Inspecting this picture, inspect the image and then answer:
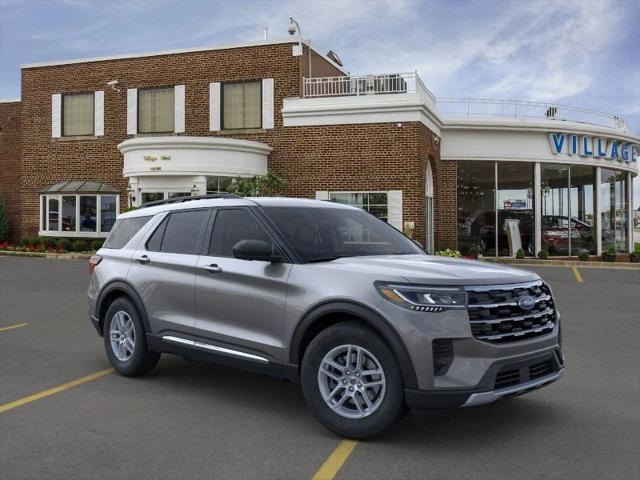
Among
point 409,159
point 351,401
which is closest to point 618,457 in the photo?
point 351,401

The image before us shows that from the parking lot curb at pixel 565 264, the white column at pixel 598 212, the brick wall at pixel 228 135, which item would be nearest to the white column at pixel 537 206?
the parking lot curb at pixel 565 264

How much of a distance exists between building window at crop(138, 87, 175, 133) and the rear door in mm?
19154

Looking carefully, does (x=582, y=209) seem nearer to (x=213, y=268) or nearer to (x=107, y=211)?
(x=107, y=211)

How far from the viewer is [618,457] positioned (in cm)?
423

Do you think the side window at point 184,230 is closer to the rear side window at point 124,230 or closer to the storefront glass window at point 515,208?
the rear side window at point 124,230

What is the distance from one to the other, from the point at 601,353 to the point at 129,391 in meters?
5.41

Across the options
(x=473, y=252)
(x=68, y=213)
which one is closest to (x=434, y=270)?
(x=473, y=252)

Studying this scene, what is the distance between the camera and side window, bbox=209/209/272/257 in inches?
213

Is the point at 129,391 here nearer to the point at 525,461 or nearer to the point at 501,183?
the point at 525,461

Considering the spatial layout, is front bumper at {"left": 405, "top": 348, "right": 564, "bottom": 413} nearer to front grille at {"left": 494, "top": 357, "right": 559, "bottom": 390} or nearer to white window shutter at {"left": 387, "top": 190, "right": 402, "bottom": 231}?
front grille at {"left": 494, "top": 357, "right": 559, "bottom": 390}

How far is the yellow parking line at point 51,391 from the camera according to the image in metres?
5.41

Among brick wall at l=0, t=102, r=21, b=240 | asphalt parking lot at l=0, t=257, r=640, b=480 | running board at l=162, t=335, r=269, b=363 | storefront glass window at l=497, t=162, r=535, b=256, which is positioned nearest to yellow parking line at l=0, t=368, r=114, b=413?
asphalt parking lot at l=0, t=257, r=640, b=480

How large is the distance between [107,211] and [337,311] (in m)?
22.0

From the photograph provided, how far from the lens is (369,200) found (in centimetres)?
2150
